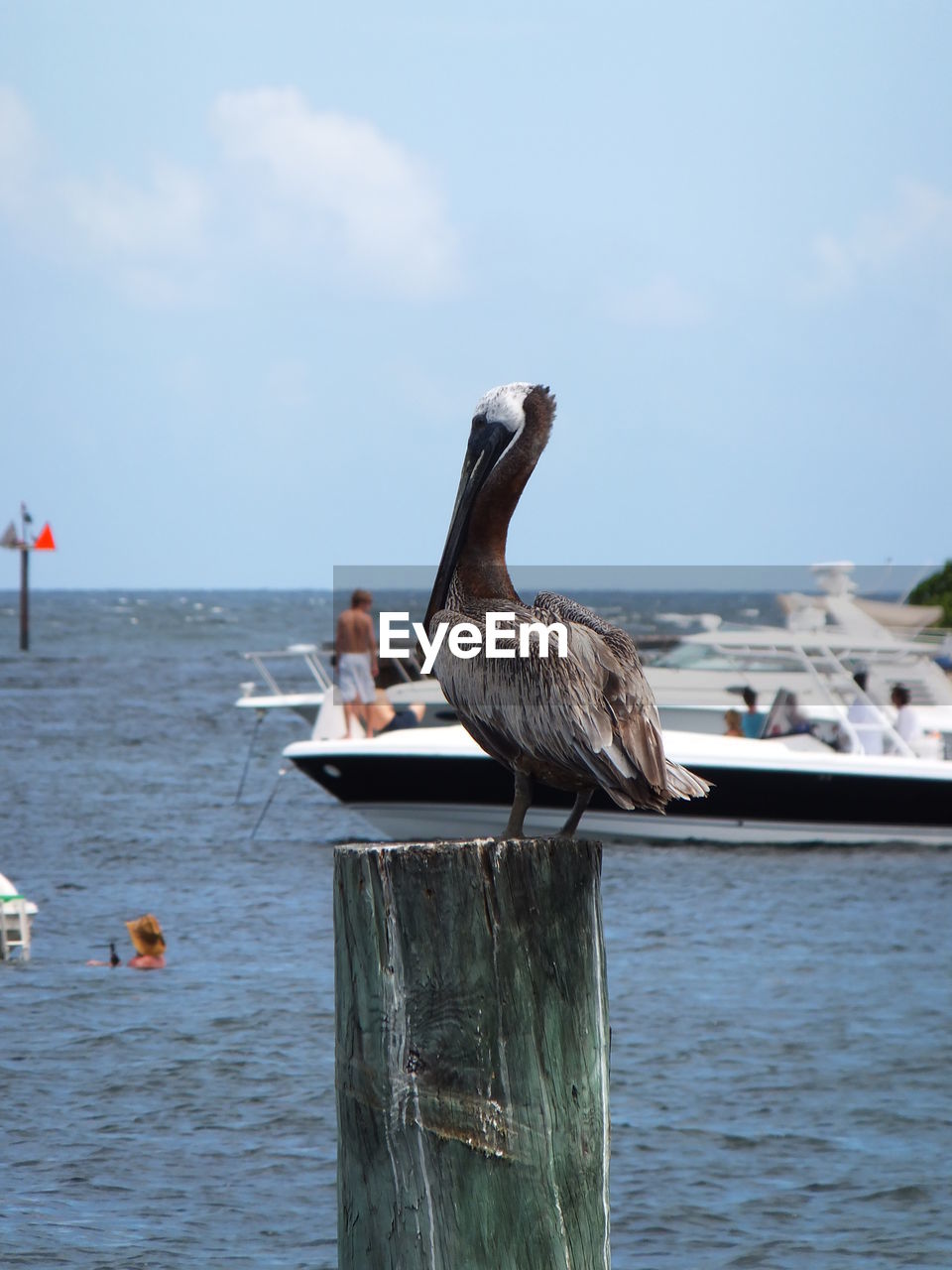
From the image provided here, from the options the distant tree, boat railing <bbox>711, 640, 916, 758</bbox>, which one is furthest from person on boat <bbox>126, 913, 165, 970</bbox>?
the distant tree

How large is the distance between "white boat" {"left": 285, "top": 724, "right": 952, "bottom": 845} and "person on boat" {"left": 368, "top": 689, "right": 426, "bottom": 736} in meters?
0.53

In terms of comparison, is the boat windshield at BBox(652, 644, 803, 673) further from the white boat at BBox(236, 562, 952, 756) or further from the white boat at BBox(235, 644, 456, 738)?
the white boat at BBox(235, 644, 456, 738)

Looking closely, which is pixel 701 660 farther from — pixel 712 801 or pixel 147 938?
pixel 147 938

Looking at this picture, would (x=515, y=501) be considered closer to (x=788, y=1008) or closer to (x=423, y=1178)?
(x=423, y=1178)

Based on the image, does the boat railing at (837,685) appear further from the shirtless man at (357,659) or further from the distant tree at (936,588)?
the distant tree at (936,588)

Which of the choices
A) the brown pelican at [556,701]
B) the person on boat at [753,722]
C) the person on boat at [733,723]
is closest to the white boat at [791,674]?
the person on boat at [753,722]

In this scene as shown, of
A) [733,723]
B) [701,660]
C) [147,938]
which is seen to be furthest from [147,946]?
[701,660]

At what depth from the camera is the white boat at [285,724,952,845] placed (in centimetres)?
1402

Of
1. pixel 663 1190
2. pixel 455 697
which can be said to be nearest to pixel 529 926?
pixel 455 697

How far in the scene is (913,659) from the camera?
58.2 feet

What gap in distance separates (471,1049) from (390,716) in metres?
12.5

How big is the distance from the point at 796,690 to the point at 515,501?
12.9 m

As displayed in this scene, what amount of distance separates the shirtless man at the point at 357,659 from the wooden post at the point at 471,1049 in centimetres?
1049

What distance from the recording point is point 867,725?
1473 centimetres
